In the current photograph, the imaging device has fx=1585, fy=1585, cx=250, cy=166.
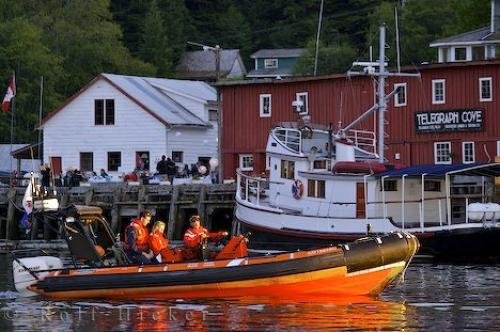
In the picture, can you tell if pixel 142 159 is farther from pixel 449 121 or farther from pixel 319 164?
pixel 319 164

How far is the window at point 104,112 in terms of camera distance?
7088 centimetres

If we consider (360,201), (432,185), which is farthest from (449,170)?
(360,201)

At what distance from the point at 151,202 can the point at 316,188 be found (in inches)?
435

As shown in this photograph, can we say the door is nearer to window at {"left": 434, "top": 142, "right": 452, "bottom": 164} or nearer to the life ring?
the life ring

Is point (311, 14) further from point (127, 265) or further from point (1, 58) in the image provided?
point (127, 265)

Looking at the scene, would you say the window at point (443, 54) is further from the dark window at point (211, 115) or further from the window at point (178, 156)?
the window at point (178, 156)

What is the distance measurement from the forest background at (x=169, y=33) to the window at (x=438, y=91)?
1755 centimetres

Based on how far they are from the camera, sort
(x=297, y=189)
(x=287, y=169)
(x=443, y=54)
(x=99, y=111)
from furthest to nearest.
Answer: (x=443, y=54) < (x=99, y=111) < (x=287, y=169) < (x=297, y=189)

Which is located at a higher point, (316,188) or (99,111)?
(99,111)

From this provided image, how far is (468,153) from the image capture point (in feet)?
185

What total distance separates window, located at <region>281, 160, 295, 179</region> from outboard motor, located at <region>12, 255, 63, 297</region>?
15005 millimetres

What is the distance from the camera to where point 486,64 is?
56219 mm

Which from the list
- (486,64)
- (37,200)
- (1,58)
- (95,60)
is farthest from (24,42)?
(37,200)

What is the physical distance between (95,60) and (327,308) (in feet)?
209
